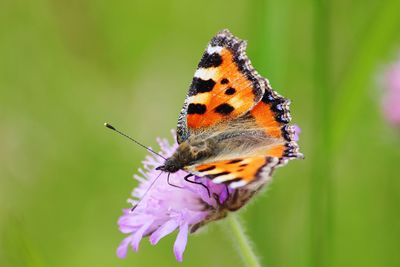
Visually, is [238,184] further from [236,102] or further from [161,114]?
[161,114]

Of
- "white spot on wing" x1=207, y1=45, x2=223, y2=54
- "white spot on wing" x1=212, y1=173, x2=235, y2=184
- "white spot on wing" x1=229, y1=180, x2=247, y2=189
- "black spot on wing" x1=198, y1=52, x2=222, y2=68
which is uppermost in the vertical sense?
"white spot on wing" x1=207, y1=45, x2=223, y2=54

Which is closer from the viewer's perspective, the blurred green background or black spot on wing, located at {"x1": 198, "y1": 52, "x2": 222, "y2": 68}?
black spot on wing, located at {"x1": 198, "y1": 52, "x2": 222, "y2": 68}

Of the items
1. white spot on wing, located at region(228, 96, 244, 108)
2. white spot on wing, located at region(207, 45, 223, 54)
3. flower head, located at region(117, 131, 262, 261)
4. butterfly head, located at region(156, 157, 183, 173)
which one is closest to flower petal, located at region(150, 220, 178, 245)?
flower head, located at region(117, 131, 262, 261)

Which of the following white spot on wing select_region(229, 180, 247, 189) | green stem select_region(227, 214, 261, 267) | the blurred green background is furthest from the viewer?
the blurred green background

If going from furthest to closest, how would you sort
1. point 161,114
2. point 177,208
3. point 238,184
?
point 161,114 → point 177,208 → point 238,184
